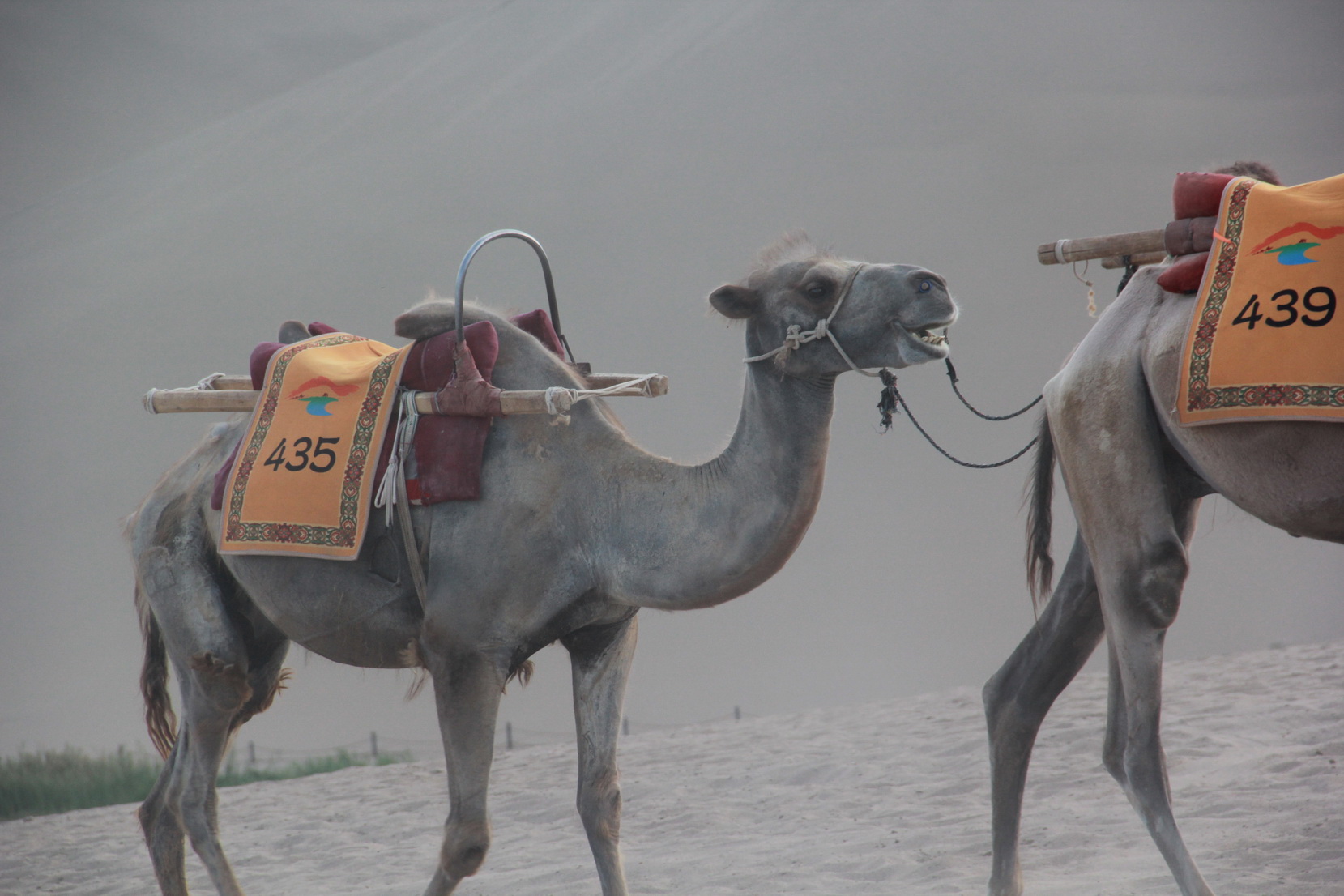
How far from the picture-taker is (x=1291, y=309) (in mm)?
2979

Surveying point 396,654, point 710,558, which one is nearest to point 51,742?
point 396,654

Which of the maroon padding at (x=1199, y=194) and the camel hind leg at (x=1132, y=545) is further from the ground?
the maroon padding at (x=1199, y=194)

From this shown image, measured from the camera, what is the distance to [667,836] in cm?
585

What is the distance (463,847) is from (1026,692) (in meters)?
1.75

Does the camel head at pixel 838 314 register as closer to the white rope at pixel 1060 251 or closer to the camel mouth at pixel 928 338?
the camel mouth at pixel 928 338

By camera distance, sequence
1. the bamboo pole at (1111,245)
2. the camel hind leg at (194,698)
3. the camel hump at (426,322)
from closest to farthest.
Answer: the bamboo pole at (1111,245)
the camel hump at (426,322)
the camel hind leg at (194,698)

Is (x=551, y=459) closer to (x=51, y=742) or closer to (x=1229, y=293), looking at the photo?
(x=1229, y=293)

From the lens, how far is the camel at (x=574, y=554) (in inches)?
131

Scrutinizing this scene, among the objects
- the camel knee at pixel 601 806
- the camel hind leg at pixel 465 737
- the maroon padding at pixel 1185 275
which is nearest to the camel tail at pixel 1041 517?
the maroon padding at pixel 1185 275

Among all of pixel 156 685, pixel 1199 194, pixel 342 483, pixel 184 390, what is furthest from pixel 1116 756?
pixel 156 685

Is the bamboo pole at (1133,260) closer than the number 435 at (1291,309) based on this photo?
No

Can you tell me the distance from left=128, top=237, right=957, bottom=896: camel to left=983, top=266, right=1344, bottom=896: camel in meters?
0.58

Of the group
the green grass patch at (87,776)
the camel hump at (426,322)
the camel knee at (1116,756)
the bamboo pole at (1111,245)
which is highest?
the camel hump at (426,322)

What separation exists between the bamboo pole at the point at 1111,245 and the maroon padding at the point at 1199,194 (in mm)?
163
